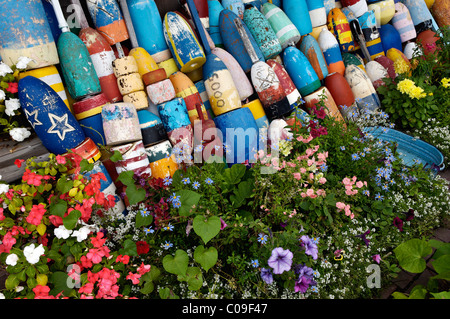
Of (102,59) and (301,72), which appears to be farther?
(301,72)

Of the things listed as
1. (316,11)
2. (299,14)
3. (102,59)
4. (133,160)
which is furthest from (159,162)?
(316,11)

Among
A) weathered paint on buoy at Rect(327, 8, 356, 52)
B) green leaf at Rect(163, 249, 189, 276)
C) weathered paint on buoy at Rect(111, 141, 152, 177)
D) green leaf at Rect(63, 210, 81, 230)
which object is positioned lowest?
green leaf at Rect(163, 249, 189, 276)

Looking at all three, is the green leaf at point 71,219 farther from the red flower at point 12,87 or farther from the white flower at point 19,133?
the red flower at point 12,87

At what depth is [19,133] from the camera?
1.63 m

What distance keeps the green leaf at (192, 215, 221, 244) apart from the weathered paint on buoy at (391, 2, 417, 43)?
12.0 feet

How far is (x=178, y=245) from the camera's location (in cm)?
167

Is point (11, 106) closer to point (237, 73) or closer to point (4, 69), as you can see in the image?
point (4, 69)

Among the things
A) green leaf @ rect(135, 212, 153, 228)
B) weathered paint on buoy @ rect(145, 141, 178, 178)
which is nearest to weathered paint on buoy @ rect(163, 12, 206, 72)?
weathered paint on buoy @ rect(145, 141, 178, 178)

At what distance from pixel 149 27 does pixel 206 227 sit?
5.48 ft

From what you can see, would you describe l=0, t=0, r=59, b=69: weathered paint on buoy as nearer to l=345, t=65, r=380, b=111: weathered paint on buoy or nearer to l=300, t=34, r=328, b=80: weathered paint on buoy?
l=300, t=34, r=328, b=80: weathered paint on buoy

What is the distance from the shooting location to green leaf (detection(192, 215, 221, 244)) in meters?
1.32

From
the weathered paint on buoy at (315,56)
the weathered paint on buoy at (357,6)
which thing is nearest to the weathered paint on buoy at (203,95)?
the weathered paint on buoy at (315,56)

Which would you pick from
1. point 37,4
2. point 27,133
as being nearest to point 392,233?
point 27,133

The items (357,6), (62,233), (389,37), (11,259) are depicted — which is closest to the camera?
(11,259)
